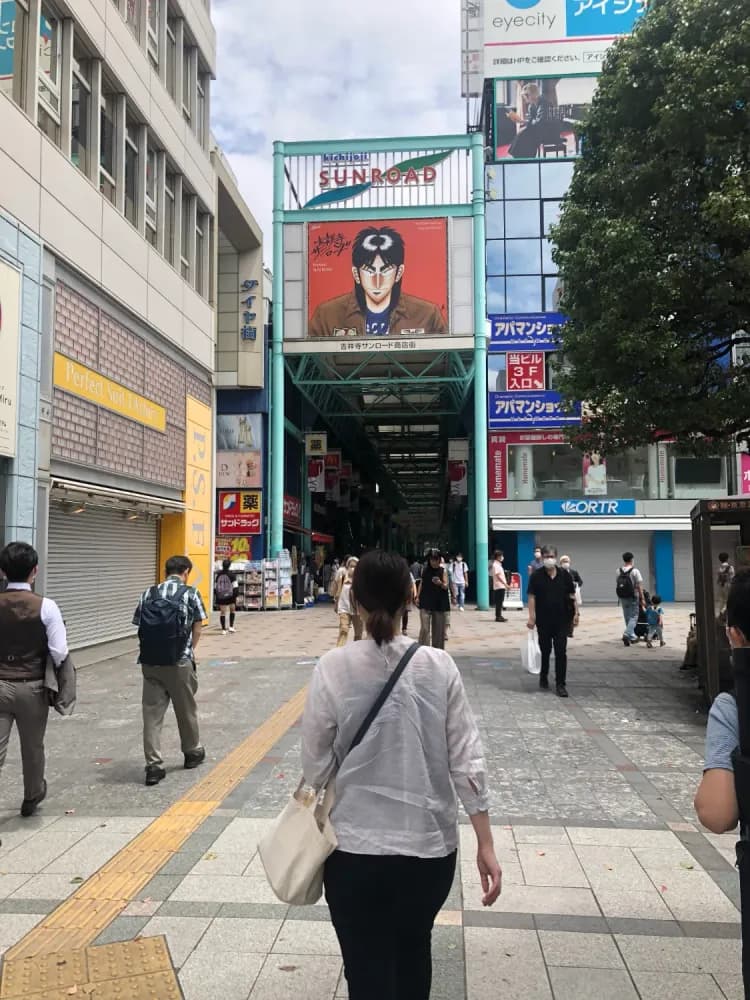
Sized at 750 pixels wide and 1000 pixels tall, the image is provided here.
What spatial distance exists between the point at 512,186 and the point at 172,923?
2973 centimetres

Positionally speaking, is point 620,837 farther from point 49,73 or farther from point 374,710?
point 49,73

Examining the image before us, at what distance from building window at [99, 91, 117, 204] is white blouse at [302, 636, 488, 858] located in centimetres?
1263

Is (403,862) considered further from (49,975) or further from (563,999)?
(49,975)

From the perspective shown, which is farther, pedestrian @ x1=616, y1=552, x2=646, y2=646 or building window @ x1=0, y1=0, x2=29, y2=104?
pedestrian @ x1=616, y1=552, x2=646, y2=646

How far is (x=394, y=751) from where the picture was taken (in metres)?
2.11

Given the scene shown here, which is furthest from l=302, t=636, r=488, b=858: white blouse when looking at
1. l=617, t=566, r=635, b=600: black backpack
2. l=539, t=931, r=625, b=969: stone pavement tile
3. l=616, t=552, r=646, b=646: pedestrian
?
l=617, t=566, r=635, b=600: black backpack

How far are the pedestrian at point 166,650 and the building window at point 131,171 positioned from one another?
1039cm

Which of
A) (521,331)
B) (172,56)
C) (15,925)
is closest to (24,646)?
(15,925)

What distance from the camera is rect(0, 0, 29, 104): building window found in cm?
966

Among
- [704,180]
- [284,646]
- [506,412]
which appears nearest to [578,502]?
[506,412]

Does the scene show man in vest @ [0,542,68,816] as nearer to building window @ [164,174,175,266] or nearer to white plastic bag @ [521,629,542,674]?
white plastic bag @ [521,629,542,674]

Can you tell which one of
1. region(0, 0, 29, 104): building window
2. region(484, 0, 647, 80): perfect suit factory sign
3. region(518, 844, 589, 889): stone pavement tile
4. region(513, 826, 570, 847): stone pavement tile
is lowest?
region(513, 826, 570, 847): stone pavement tile

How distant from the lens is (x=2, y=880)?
12.6ft

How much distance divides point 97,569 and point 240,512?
10.9m
